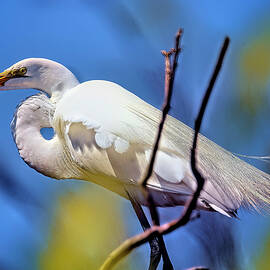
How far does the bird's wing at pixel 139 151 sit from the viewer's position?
1783 millimetres

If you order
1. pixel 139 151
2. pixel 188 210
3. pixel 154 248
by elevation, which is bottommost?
pixel 154 248

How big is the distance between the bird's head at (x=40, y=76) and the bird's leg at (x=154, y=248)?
54 centimetres

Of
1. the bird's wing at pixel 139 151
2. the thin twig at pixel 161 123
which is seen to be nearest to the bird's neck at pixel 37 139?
the bird's wing at pixel 139 151

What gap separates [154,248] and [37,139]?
64 centimetres

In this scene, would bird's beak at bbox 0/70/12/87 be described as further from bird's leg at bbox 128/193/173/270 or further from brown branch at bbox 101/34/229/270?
brown branch at bbox 101/34/229/270

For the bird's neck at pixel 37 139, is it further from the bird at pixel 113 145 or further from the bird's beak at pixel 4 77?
the bird's beak at pixel 4 77

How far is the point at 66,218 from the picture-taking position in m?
2.45

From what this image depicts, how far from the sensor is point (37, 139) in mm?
2186

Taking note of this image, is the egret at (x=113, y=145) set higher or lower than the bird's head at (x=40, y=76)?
lower

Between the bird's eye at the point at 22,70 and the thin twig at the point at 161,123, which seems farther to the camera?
the bird's eye at the point at 22,70

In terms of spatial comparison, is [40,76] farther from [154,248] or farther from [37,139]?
[154,248]

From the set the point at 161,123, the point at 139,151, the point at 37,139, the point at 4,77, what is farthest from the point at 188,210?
the point at 4,77

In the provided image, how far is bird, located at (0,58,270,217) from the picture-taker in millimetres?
1793

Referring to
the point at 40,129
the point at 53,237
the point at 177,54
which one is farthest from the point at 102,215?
the point at 177,54
